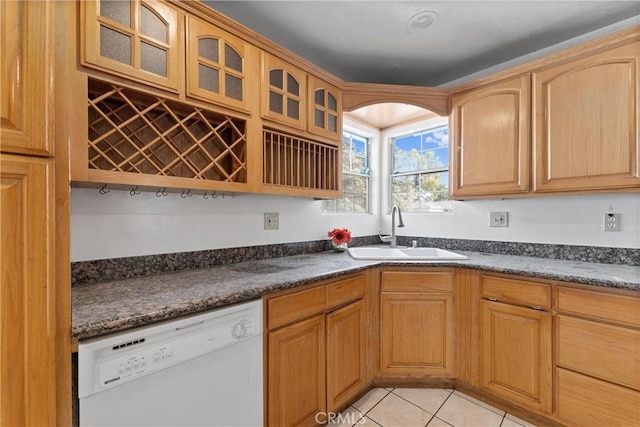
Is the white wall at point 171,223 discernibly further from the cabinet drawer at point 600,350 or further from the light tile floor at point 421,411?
the cabinet drawer at point 600,350

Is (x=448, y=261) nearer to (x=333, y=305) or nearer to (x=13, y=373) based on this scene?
(x=333, y=305)

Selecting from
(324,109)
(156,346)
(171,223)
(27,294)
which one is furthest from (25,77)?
(324,109)

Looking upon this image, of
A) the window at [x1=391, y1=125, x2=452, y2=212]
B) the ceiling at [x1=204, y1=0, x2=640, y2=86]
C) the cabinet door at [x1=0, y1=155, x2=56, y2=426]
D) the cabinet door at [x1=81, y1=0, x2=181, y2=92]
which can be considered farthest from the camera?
the window at [x1=391, y1=125, x2=452, y2=212]

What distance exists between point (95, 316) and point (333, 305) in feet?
3.50

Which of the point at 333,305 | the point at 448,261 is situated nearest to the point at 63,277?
the point at 333,305

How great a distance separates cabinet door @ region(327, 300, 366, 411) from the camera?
61.4 inches

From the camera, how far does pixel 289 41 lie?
6.61 feet

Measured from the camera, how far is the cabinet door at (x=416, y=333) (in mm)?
1872

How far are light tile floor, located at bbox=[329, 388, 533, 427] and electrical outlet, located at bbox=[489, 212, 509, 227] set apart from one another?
1.27 meters

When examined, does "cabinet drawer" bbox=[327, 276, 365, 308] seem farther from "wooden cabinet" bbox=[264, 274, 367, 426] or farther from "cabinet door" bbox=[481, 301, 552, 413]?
"cabinet door" bbox=[481, 301, 552, 413]

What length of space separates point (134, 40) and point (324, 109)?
114cm

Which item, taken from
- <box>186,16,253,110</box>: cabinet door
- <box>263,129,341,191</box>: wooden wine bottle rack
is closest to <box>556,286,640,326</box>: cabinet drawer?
<box>263,129,341,191</box>: wooden wine bottle rack

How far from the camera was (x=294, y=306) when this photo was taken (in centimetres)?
138

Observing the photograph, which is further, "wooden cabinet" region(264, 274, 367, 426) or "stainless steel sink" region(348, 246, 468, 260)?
"stainless steel sink" region(348, 246, 468, 260)
